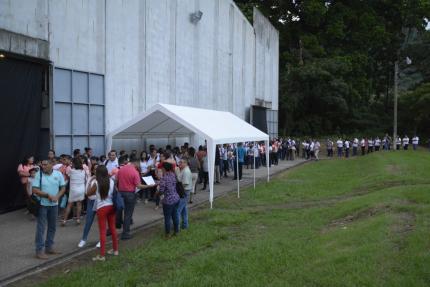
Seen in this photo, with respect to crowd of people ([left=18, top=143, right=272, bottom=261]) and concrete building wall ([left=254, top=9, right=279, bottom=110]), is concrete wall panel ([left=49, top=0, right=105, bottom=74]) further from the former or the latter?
concrete building wall ([left=254, top=9, right=279, bottom=110])

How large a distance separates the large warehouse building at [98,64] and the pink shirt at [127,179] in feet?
18.0

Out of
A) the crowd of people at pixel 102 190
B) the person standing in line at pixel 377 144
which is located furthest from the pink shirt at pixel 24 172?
the person standing in line at pixel 377 144

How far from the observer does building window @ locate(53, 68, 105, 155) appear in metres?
15.9

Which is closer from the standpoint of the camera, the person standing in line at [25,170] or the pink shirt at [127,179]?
the pink shirt at [127,179]

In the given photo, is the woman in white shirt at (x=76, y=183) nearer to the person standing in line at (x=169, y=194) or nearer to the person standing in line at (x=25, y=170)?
the person standing in line at (x=25, y=170)

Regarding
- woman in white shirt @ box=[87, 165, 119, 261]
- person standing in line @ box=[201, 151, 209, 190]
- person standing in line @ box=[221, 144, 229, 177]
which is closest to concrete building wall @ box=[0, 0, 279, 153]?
person standing in line @ box=[221, 144, 229, 177]

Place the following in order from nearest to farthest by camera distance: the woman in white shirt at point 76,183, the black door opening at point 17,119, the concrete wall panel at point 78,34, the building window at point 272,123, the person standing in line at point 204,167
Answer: the woman in white shirt at point 76,183, the black door opening at point 17,119, the concrete wall panel at point 78,34, the person standing in line at point 204,167, the building window at point 272,123

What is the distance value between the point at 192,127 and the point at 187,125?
0.19 metres

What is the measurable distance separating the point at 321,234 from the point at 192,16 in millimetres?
17798

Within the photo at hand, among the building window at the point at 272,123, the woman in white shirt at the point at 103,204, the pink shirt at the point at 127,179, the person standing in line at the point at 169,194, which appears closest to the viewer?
the woman in white shirt at the point at 103,204

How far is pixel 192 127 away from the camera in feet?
47.8

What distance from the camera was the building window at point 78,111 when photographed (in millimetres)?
15898

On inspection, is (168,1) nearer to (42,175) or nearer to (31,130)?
(31,130)

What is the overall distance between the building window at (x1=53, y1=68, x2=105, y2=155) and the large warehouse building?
34 mm
